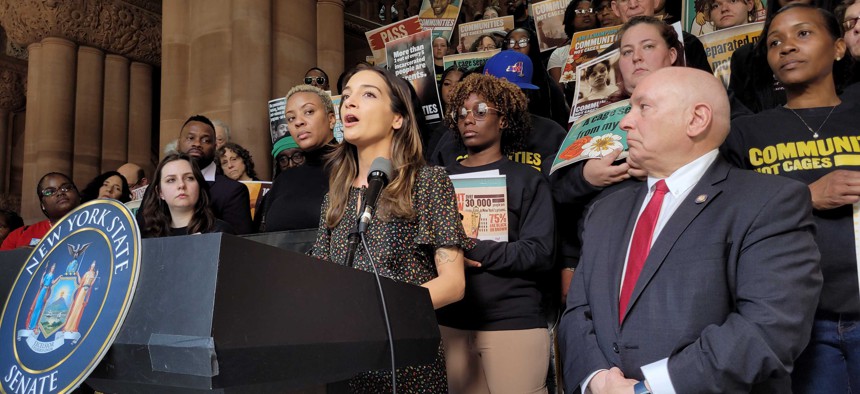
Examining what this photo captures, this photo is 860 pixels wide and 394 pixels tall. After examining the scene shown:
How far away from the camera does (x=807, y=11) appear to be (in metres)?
2.68

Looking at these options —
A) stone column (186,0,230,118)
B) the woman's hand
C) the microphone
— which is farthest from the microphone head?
stone column (186,0,230,118)

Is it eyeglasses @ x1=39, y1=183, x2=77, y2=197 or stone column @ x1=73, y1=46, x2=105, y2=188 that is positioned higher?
stone column @ x1=73, y1=46, x2=105, y2=188

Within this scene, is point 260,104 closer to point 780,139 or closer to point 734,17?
point 734,17

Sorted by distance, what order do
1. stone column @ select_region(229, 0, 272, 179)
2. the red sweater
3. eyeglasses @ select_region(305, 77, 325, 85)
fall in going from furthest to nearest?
stone column @ select_region(229, 0, 272, 179) < eyeglasses @ select_region(305, 77, 325, 85) < the red sweater

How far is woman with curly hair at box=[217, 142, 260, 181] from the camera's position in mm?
5840

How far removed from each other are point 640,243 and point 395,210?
688 millimetres

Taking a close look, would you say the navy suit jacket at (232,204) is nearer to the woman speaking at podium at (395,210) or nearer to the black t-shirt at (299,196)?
the black t-shirt at (299,196)

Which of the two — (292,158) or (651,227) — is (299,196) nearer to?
(292,158)

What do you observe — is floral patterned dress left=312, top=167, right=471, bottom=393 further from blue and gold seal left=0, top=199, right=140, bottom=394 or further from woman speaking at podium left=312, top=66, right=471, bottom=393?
blue and gold seal left=0, top=199, right=140, bottom=394

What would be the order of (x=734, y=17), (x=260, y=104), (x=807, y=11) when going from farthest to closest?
(x=260, y=104) < (x=734, y=17) < (x=807, y=11)

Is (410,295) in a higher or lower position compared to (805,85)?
lower

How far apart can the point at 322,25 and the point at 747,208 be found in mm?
8493

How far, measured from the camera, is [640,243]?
2.05 meters

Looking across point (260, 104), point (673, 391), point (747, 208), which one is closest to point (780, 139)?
point (747, 208)
